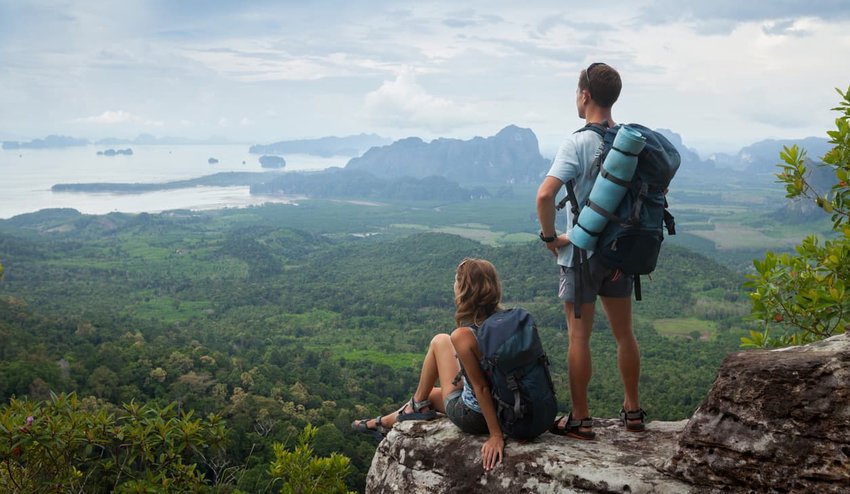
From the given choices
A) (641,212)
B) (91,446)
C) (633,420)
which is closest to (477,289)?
(641,212)

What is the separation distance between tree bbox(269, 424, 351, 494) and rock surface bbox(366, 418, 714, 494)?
73 cm

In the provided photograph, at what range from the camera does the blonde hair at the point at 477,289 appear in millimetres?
4004

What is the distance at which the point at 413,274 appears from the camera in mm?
75875

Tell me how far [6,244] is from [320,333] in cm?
4745

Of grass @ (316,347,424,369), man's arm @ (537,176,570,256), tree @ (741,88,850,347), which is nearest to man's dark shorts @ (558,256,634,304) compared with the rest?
man's arm @ (537,176,570,256)

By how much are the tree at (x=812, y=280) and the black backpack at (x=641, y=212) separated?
103 cm

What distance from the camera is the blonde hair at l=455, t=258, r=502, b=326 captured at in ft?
13.1

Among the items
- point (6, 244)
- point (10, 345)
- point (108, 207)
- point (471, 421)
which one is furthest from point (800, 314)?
point (108, 207)

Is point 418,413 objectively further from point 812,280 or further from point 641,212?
point 812,280

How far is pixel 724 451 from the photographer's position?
3281 mm

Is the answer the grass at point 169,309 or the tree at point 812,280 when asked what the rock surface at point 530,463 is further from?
the grass at point 169,309

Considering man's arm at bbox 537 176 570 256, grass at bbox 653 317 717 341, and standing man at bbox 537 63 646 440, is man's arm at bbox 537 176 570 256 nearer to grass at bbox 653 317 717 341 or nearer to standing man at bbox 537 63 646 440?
standing man at bbox 537 63 646 440

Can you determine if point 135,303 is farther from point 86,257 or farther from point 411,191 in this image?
point 411,191

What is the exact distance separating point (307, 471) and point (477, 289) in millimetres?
2154
